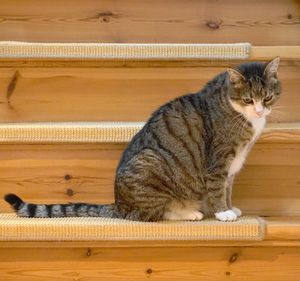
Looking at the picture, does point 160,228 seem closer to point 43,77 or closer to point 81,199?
point 81,199

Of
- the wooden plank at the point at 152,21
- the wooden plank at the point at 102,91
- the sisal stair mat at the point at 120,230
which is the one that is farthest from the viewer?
the wooden plank at the point at 152,21

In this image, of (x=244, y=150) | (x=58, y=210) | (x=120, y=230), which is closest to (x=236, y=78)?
(x=244, y=150)

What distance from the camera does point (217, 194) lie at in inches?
69.4

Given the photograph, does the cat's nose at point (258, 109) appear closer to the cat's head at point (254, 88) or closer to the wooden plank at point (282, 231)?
the cat's head at point (254, 88)

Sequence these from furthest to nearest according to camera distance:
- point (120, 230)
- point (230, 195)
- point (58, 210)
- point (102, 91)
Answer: point (102, 91)
point (230, 195)
point (58, 210)
point (120, 230)

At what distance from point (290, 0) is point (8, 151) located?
4.16 feet

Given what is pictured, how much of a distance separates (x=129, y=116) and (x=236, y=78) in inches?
19.9

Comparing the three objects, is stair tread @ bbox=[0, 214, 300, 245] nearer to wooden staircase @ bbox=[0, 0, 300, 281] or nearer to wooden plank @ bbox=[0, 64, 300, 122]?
wooden staircase @ bbox=[0, 0, 300, 281]

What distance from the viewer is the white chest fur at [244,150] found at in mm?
1749

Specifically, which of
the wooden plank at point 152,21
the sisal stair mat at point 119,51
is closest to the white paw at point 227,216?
the sisal stair mat at point 119,51

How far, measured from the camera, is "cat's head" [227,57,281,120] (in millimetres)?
1707

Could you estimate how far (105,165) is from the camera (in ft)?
6.31

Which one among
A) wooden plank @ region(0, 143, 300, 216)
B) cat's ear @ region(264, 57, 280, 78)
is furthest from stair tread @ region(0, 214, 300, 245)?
cat's ear @ region(264, 57, 280, 78)

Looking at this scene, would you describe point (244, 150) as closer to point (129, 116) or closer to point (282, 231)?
point (282, 231)
